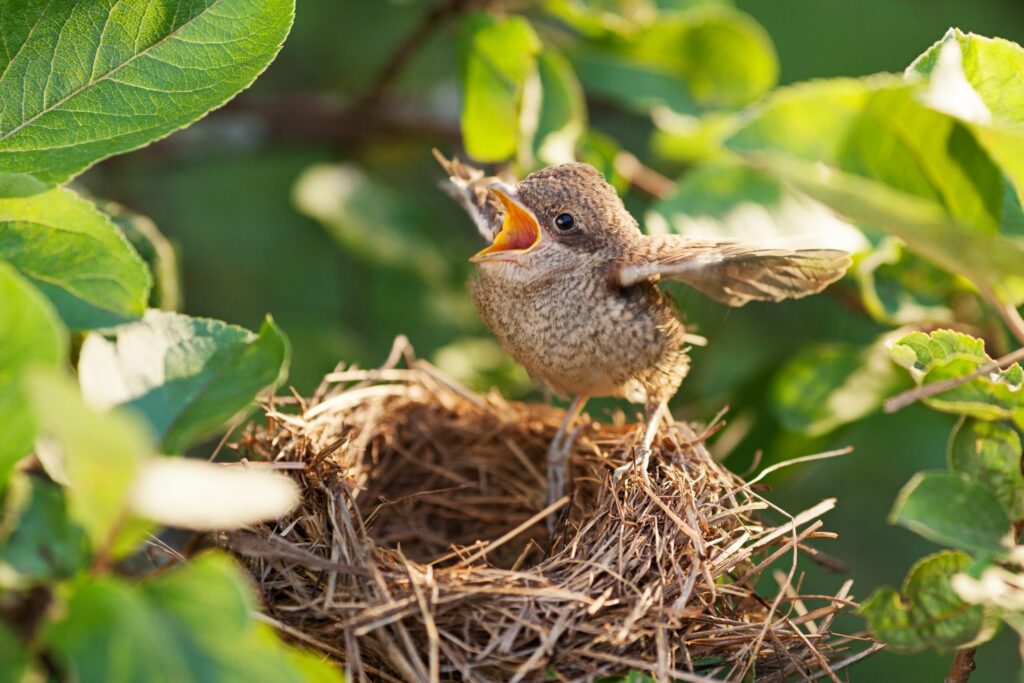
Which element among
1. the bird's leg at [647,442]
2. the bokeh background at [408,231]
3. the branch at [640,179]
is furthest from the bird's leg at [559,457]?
the branch at [640,179]

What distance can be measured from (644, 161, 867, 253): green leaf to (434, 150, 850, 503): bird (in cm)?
14

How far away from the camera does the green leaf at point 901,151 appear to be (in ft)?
3.41

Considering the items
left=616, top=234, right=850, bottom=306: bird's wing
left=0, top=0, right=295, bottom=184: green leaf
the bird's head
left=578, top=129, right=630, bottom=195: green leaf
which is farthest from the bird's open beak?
left=0, top=0, right=295, bottom=184: green leaf

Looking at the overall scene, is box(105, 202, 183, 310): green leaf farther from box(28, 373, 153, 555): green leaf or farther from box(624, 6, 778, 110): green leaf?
box(624, 6, 778, 110): green leaf

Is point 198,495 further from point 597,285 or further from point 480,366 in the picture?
point 480,366

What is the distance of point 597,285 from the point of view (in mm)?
1536

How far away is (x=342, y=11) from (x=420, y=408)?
1458 millimetres

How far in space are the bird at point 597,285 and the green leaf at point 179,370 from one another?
21.6 inches

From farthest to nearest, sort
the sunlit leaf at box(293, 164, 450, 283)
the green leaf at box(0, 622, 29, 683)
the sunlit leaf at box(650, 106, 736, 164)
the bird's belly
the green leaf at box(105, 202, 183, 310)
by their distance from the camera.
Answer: the sunlit leaf at box(293, 164, 450, 283), the sunlit leaf at box(650, 106, 736, 164), the green leaf at box(105, 202, 183, 310), the bird's belly, the green leaf at box(0, 622, 29, 683)

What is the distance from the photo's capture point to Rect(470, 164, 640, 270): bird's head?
5.22 ft

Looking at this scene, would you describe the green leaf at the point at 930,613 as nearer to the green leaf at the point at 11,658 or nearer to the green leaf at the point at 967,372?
the green leaf at the point at 967,372

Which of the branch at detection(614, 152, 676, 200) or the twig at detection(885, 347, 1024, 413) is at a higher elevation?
the twig at detection(885, 347, 1024, 413)

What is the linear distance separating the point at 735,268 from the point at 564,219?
0.29 meters

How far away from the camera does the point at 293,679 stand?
0.81 metres
